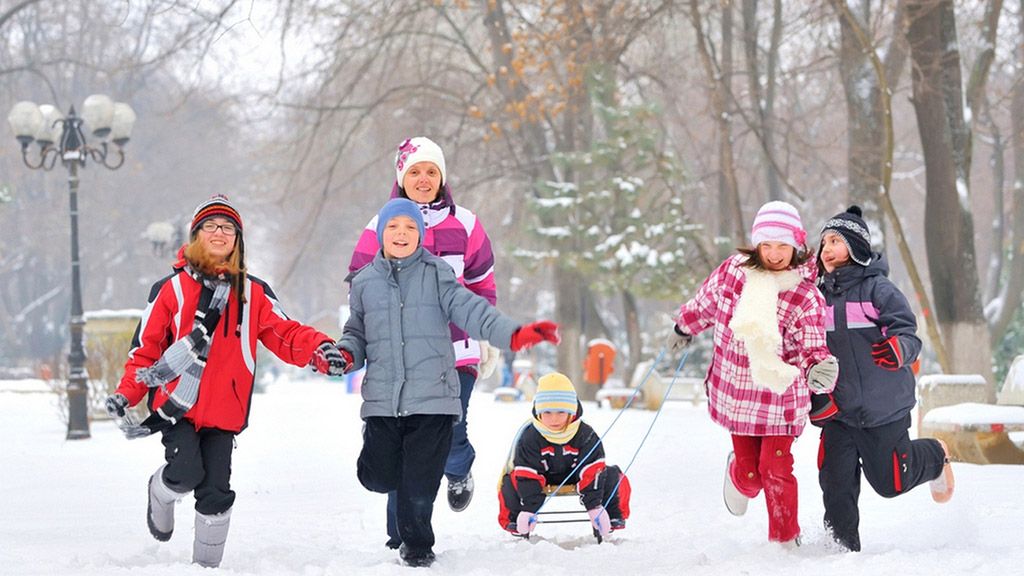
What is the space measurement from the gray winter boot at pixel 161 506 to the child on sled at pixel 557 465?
177 centimetres

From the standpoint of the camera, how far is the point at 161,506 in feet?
18.4

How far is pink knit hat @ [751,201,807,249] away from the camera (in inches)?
244

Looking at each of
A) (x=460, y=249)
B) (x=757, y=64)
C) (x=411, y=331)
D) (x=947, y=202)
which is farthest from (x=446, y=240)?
(x=757, y=64)

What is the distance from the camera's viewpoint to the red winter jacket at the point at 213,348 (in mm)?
5527

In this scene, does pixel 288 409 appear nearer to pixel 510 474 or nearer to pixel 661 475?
pixel 661 475

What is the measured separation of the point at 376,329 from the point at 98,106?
11989mm

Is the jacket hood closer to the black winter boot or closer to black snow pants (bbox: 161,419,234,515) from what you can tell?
the black winter boot

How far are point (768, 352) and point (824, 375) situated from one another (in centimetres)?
28

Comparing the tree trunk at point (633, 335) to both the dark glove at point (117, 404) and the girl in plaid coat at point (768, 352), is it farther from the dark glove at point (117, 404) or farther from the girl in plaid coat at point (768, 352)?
the dark glove at point (117, 404)

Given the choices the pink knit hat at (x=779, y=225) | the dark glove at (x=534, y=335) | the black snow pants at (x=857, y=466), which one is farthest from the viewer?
the pink knit hat at (x=779, y=225)

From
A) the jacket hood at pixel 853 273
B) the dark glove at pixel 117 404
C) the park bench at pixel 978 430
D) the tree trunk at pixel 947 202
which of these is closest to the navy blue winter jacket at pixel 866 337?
the jacket hood at pixel 853 273

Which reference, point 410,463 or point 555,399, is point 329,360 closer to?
point 410,463

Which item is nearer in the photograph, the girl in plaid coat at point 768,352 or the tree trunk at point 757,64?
the girl in plaid coat at point 768,352

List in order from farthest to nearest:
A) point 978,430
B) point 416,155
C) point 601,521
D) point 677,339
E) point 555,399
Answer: point 978,430, point 555,399, point 601,521, point 416,155, point 677,339
